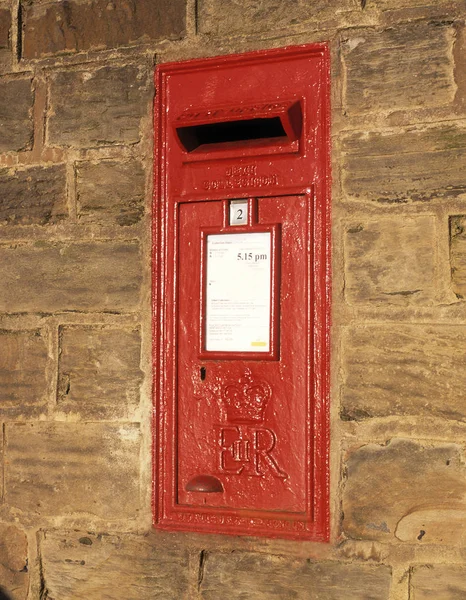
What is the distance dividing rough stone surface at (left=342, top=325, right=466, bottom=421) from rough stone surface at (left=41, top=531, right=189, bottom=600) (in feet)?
2.54

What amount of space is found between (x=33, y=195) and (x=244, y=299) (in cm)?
90

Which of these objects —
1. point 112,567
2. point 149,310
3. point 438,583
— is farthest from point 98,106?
point 438,583

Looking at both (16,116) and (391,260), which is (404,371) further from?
(16,116)

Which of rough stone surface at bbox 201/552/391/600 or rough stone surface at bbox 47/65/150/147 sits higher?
rough stone surface at bbox 47/65/150/147

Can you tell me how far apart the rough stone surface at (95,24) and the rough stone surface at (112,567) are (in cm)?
172

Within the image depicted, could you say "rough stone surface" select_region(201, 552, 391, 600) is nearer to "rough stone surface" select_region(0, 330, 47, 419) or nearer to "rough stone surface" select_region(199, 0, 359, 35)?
"rough stone surface" select_region(0, 330, 47, 419)

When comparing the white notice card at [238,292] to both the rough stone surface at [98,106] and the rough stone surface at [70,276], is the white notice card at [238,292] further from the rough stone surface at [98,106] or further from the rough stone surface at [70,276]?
the rough stone surface at [98,106]

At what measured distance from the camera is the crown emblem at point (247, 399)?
2.52 metres

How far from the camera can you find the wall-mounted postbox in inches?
97.9

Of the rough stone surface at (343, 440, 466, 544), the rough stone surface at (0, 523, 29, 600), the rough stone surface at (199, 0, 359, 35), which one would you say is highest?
the rough stone surface at (199, 0, 359, 35)

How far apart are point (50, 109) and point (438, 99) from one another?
1.36 meters

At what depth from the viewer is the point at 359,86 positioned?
2.53m

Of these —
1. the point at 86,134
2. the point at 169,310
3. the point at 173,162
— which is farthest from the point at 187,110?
the point at 169,310

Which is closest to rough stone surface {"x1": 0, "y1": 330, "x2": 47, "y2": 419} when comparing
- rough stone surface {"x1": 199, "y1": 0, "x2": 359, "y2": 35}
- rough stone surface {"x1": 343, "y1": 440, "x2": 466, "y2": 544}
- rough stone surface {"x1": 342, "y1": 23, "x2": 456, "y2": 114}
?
rough stone surface {"x1": 343, "y1": 440, "x2": 466, "y2": 544}
